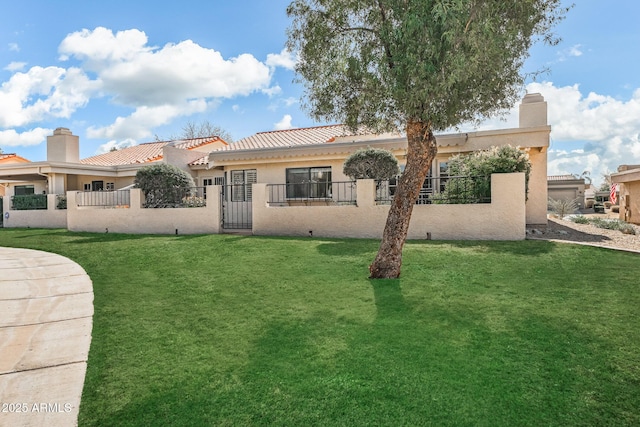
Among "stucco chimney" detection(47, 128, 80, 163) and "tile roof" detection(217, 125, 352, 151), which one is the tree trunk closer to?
"tile roof" detection(217, 125, 352, 151)

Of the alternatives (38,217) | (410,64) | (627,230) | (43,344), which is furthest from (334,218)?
(38,217)

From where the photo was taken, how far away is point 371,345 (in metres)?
4.75

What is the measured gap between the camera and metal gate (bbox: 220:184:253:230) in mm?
16812

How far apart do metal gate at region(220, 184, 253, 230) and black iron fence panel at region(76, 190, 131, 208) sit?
14.6 ft

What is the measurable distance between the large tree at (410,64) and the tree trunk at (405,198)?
0.7 inches

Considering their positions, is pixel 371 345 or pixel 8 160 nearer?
pixel 371 345

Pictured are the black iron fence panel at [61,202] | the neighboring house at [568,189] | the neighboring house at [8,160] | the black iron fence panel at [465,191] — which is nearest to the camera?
the black iron fence panel at [465,191]

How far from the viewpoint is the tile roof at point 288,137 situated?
20203 mm

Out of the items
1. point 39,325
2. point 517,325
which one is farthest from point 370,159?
point 39,325

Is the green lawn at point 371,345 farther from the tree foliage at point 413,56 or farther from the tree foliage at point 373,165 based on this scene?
the tree foliage at point 373,165

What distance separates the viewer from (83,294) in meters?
7.36

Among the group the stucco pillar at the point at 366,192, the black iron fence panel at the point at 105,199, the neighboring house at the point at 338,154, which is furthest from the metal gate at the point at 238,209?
the stucco pillar at the point at 366,192

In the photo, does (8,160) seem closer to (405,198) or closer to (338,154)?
(338,154)

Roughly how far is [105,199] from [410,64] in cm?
1641
